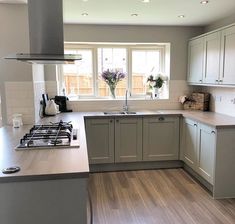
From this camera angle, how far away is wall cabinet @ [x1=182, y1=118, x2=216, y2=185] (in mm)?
3244

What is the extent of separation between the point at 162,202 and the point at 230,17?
2.79m

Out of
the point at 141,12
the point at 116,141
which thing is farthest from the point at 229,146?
the point at 141,12

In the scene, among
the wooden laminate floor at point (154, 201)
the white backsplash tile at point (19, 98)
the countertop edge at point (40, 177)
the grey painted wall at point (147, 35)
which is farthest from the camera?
the grey painted wall at point (147, 35)

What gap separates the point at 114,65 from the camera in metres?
4.75

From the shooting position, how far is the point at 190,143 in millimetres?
3871

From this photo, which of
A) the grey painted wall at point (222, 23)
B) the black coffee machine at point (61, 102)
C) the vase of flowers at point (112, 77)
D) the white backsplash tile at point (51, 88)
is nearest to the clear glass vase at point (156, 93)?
the vase of flowers at point (112, 77)

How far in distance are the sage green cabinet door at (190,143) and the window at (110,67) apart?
3.35ft

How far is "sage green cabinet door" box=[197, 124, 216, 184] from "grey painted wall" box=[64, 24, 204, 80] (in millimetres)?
1550

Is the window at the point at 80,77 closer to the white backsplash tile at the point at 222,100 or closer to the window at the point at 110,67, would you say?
the window at the point at 110,67

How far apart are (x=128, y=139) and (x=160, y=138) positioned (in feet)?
1.71

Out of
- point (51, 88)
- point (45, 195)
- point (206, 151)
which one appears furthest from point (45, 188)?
point (51, 88)

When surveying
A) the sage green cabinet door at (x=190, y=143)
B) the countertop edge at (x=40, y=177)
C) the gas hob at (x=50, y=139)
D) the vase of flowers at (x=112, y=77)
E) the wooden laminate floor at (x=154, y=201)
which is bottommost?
the wooden laminate floor at (x=154, y=201)

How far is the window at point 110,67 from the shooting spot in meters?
4.68

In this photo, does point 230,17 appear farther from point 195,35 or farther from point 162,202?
point 162,202
